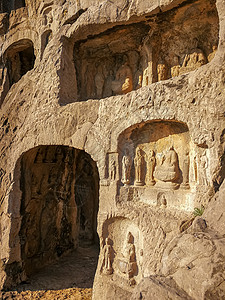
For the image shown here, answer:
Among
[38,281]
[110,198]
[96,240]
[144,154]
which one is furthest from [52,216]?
[144,154]

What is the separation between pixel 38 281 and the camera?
7.07 m

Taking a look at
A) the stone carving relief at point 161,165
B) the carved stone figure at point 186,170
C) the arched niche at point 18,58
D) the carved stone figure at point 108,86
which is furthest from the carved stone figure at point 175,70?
the arched niche at point 18,58

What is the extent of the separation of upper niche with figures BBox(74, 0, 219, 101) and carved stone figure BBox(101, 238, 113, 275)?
13.1ft

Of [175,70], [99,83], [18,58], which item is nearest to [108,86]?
[99,83]

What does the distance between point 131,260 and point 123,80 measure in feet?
15.1

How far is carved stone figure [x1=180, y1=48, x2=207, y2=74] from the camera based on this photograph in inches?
234

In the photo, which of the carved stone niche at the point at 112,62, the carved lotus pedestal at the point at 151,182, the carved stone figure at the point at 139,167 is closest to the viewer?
the carved lotus pedestal at the point at 151,182

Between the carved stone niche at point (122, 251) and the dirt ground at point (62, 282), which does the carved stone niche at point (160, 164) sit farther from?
the dirt ground at point (62, 282)

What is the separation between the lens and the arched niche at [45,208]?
23.2ft

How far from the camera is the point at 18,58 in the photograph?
31.7ft

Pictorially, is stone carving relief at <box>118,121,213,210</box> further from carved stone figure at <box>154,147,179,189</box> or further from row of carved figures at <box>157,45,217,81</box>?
row of carved figures at <box>157,45,217,81</box>

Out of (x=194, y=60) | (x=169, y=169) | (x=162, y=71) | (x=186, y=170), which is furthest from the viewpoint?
(x=162, y=71)

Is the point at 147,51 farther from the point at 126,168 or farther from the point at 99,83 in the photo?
the point at 126,168

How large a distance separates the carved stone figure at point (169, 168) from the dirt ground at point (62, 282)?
374 cm
